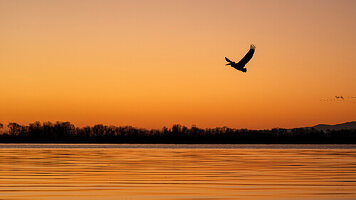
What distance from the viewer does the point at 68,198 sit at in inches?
810

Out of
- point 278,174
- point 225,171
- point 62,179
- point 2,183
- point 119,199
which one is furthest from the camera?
point 225,171

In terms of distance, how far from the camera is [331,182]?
26.2 m

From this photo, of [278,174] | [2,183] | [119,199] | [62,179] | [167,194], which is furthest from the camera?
[278,174]

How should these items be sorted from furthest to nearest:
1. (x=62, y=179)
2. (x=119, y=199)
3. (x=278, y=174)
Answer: (x=278, y=174), (x=62, y=179), (x=119, y=199)

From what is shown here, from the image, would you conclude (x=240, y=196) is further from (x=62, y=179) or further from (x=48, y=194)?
(x=62, y=179)

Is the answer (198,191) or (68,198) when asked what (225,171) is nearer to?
(198,191)

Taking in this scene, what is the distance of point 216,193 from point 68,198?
486 centimetres

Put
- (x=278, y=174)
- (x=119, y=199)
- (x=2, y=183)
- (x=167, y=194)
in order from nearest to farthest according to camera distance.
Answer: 1. (x=119, y=199)
2. (x=167, y=194)
3. (x=2, y=183)
4. (x=278, y=174)

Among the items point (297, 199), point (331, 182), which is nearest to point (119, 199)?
point (297, 199)

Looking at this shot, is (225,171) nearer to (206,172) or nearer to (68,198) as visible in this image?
(206,172)

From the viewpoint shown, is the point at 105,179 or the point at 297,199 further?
the point at 105,179

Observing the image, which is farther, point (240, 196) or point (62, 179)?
point (62, 179)

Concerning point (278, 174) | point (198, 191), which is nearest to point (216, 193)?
point (198, 191)

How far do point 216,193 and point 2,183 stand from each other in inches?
332
